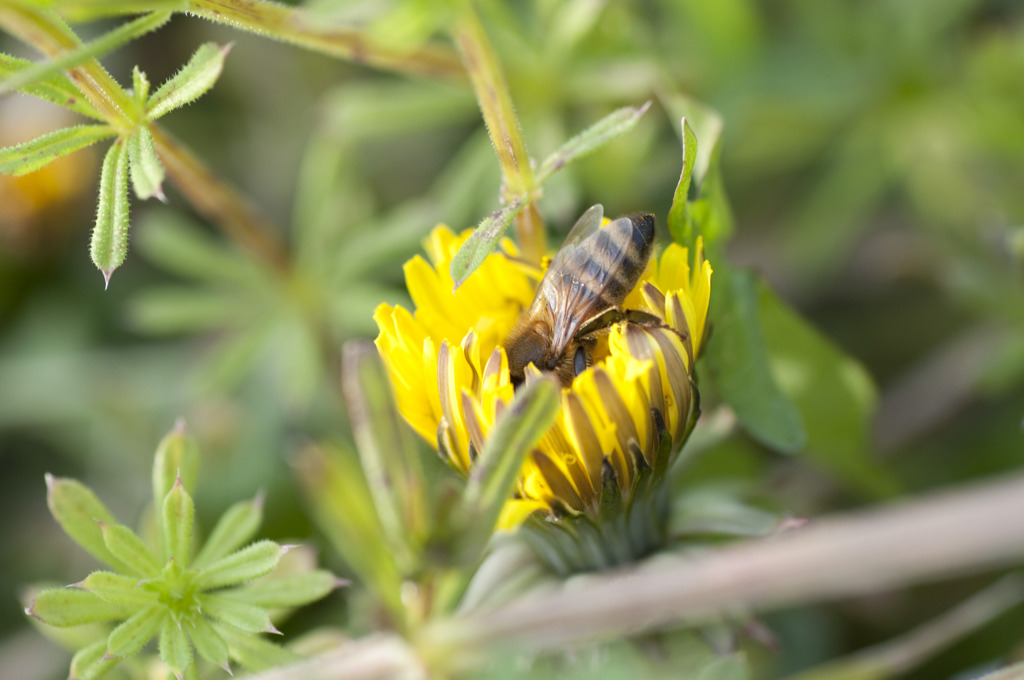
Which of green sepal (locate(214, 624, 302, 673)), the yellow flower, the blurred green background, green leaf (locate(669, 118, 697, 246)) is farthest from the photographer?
the blurred green background

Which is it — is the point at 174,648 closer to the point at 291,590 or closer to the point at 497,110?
the point at 291,590

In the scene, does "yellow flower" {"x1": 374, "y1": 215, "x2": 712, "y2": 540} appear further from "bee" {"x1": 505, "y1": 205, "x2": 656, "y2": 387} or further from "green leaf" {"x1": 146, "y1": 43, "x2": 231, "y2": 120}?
"green leaf" {"x1": 146, "y1": 43, "x2": 231, "y2": 120}

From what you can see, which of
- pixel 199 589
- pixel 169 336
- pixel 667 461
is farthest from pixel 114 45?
pixel 169 336

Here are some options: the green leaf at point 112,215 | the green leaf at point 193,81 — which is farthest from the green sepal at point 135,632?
the green leaf at point 193,81

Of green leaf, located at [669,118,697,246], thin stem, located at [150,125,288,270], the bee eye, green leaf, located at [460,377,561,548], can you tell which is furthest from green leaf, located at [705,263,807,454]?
thin stem, located at [150,125,288,270]

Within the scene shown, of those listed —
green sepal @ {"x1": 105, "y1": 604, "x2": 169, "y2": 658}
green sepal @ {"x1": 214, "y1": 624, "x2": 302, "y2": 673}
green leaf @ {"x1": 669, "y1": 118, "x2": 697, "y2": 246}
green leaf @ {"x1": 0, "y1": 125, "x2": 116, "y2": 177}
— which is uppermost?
green leaf @ {"x1": 0, "y1": 125, "x2": 116, "y2": 177}

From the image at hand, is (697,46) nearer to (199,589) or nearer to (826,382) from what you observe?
(826,382)

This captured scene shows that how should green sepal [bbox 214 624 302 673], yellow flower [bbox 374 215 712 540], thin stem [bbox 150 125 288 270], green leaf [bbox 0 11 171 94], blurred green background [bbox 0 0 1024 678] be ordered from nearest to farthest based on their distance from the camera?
green leaf [bbox 0 11 171 94], yellow flower [bbox 374 215 712 540], green sepal [bbox 214 624 302 673], thin stem [bbox 150 125 288 270], blurred green background [bbox 0 0 1024 678]
